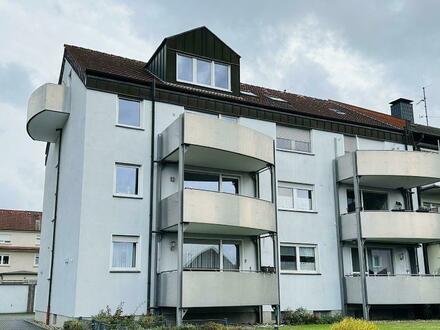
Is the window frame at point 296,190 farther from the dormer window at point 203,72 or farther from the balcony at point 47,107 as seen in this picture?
the balcony at point 47,107

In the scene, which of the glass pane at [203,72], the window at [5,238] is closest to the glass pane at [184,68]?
the glass pane at [203,72]

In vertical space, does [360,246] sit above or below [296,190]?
below

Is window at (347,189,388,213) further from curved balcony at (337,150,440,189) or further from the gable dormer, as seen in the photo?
the gable dormer

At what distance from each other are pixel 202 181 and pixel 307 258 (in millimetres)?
6131

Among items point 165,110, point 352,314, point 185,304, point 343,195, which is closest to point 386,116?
point 343,195

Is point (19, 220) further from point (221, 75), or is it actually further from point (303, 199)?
point (303, 199)

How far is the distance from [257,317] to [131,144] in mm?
8598

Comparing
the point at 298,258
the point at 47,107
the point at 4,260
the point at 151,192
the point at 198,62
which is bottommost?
the point at 298,258

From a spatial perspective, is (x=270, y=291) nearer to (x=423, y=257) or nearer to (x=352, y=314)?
(x=352, y=314)

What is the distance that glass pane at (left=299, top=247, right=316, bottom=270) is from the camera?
2327cm

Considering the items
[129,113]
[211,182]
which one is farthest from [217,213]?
[129,113]

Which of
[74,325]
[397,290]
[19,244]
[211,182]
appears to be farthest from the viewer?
[19,244]

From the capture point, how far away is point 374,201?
26062 mm

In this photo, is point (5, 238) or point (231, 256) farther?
point (5, 238)
